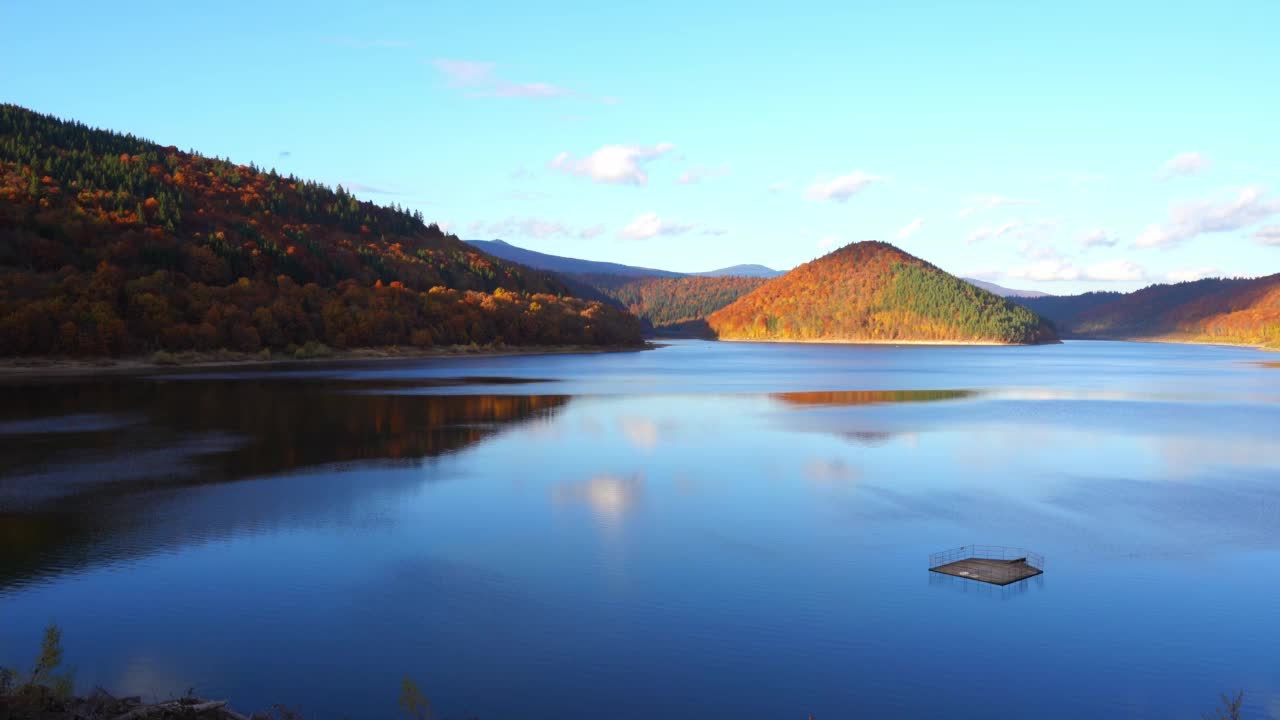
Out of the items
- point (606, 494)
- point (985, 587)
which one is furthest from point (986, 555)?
point (606, 494)

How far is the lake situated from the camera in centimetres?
1421

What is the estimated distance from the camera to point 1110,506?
2834 cm

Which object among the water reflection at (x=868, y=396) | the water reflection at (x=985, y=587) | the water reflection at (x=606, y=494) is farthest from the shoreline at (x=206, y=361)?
the water reflection at (x=985, y=587)

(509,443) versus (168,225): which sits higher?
(168,225)

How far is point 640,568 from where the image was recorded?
20812 mm

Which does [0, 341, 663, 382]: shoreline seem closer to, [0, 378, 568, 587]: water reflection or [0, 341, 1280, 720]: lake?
[0, 378, 568, 587]: water reflection

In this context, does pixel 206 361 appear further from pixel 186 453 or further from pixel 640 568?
pixel 640 568

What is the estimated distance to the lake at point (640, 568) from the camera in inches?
559

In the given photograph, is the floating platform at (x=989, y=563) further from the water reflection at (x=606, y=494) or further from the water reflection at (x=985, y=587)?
the water reflection at (x=606, y=494)

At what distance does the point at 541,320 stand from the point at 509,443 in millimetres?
127770

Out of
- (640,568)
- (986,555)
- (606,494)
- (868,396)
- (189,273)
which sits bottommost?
(868,396)

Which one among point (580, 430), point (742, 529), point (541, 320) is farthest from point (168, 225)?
point (742, 529)

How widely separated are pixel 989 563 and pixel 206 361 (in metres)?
99.2

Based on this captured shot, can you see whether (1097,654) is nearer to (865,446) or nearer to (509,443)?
(865,446)
